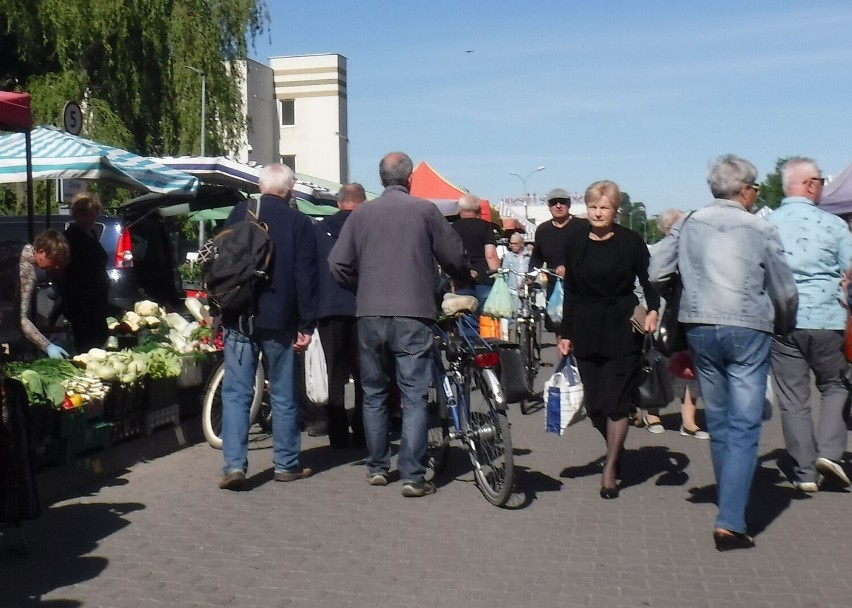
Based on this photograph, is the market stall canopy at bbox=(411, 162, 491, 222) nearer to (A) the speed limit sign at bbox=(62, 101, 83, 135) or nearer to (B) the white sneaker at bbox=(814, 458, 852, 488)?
(A) the speed limit sign at bbox=(62, 101, 83, 135)

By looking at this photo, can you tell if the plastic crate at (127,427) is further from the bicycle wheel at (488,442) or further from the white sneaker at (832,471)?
the white sneaker at (832,471)

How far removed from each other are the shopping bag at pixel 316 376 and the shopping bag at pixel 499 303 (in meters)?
3.14

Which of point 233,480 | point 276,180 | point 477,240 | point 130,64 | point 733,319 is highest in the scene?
point 130,64

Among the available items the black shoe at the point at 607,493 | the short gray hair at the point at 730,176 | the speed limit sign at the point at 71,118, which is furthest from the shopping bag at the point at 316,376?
the speed limit sign at the point at 71,118

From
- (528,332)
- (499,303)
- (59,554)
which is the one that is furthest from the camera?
(528,332)

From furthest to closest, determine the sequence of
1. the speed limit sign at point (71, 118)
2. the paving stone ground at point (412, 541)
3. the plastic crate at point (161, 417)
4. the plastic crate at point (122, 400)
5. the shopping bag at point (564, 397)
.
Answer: the speed limit sign at point (71, 118), the plastic crate at point (161, 417), the plastic crate at point (122, 400), the shopping bag at point (564, 397), the paving stone ground at point (412, 541)

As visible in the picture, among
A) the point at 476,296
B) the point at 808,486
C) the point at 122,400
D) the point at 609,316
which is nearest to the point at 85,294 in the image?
the point at 122,400

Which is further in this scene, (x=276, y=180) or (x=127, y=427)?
(x=127, y=427)

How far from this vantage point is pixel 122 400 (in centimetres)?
859

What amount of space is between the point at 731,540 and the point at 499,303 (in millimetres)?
6019

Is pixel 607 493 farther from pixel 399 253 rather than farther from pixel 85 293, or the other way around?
pixel 85 293

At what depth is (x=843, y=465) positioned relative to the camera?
→ 8.52 metres

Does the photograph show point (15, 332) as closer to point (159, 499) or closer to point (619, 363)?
point (159, 499)

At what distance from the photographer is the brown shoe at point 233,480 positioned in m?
7.59
